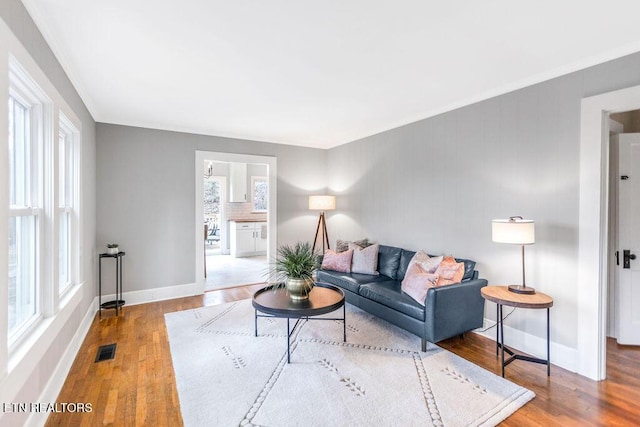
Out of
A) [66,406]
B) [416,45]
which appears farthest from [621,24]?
[66,406]

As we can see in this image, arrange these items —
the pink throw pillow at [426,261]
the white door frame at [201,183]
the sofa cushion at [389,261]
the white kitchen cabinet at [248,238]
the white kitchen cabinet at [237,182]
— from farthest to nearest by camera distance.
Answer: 1. the white kitchen cabinet at [237,182]
2. the white kitchen cabinet at [248,238]
3. the white door frame at [201,183]
4. the sofa cushion at [389,261]
5. the pink throw pillow at [426,261]

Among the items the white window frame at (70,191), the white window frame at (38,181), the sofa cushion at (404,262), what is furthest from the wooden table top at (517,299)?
the white window frame at (70,191)

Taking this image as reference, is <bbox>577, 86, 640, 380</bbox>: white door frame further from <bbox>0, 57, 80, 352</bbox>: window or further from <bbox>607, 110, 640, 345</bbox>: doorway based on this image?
<bbox>0, 57, 80, 352</bbox>: window

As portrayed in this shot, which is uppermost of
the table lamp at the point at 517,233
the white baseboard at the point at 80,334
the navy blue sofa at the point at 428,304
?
the table lamp at the point at 517,233

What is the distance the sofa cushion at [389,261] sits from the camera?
3.96 m

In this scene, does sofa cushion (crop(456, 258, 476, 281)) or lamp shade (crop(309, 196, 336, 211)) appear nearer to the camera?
sofa cushion (crop(456, 258, 476, 281))

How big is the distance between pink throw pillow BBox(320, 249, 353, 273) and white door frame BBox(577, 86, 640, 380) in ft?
8.07

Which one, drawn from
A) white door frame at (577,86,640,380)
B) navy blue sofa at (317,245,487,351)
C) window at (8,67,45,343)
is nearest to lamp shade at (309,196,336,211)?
navy blue sofa at (317,245,487,351)

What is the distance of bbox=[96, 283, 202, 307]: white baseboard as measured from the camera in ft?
14.0

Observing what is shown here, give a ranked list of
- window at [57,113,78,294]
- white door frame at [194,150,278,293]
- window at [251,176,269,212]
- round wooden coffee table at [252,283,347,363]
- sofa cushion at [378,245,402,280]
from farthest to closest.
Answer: window at [251,176,269,212]
white door frame at [194,150,278,293]
sofa cushion at [378,245,402,280]
window at [57,113,78,294]
round wooden coffee table at [252,283,347,363]

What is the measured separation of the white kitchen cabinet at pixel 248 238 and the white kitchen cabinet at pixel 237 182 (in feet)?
2.73

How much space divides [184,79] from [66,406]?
2.70 metres

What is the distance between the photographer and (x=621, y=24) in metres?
2.00

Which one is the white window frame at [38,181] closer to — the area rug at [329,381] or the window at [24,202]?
the window at [24,202]
